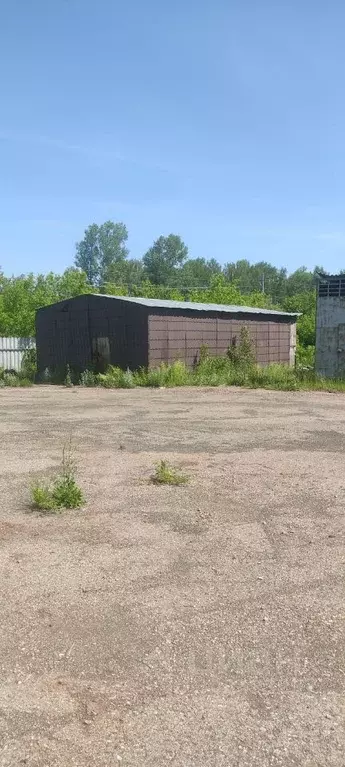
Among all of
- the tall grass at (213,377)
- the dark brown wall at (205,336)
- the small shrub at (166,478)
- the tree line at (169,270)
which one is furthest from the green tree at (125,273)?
the small shrub at (166,478)

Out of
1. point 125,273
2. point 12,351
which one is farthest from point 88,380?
point 125,273

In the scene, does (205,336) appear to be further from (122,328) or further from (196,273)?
(196,273)

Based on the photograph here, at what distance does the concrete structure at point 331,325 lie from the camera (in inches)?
765

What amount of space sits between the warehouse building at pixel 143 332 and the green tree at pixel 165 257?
74786 millimetres

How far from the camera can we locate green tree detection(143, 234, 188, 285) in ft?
331

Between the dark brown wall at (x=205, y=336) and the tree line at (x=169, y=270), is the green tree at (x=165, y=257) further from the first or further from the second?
the dark brown wall at (x=205, y=336)

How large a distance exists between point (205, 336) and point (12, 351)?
10623 millimetres

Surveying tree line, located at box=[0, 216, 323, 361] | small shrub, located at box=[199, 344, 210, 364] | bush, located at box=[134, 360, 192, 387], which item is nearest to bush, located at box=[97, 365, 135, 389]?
bush, located at box=[134, 360, 192, 387]

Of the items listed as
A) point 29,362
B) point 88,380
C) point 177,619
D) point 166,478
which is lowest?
point 177,619

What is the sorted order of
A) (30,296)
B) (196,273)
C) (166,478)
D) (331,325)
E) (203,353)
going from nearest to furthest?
(166,478)
(331,325)
(203,353)
(30,296)
(196,273)

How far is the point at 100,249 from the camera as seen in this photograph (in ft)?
329

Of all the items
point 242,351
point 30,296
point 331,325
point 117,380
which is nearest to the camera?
point 331,325

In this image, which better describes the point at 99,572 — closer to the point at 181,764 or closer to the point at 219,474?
the point at 181,764

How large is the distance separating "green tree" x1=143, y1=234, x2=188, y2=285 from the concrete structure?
269 ft
